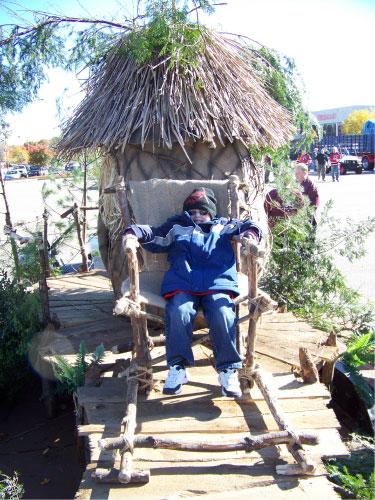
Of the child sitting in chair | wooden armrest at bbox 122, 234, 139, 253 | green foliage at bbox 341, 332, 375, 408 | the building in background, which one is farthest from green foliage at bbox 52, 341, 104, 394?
the building in background

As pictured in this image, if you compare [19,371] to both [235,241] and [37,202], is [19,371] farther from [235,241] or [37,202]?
[37,202]

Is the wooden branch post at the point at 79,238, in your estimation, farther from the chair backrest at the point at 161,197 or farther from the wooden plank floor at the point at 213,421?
the chair backrest at the point at 161,197

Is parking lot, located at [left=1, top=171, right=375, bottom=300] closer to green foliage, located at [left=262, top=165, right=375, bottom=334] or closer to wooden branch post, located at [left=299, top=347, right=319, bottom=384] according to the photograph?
green foliage, located at [left=262, top=165, right=375, bottom=334]

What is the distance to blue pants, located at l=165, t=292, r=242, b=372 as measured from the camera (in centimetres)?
317

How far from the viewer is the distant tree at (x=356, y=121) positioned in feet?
148

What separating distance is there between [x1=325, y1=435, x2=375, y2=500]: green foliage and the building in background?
4704cm

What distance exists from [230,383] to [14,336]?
252cm

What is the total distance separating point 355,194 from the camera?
1766 cm

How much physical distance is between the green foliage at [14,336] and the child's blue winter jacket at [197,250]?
5.94 feet

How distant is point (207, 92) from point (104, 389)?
2729mm

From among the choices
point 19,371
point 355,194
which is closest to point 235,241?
point 19,371

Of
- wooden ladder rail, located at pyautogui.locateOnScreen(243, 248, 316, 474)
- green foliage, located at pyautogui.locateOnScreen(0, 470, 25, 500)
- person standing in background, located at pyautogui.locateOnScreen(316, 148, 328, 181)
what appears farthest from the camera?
person standing in background, located at pyautogui.locateOnScreen(316, 148, 328, 181)

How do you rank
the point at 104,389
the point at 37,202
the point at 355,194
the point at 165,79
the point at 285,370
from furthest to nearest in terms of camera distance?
the point at 37,202, the point at 355,194, the point at 165,79, the point at 285,370, the point at 104,389

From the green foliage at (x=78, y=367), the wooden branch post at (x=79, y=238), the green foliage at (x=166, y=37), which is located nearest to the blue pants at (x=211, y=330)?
the green foliage at (x=78, y=367)
